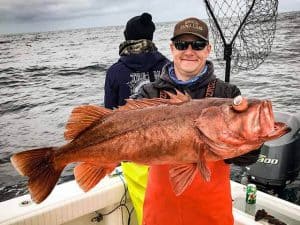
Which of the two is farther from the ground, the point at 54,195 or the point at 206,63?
the point at 206,63

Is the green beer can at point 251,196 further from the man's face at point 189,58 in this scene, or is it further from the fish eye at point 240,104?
Result: the fish eye at point 240,104

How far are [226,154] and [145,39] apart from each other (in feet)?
9.19

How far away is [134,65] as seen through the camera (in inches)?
173

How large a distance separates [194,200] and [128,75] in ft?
6.40

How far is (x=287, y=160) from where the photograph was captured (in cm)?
523

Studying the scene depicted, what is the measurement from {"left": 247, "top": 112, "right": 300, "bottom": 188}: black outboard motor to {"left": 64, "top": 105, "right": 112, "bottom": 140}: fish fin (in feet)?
11.4

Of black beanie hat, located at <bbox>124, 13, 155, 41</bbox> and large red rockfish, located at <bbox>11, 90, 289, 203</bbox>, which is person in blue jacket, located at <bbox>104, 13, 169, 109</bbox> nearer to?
black beanie hat, located at <bbox>124, 13, 155, 41</bbox>

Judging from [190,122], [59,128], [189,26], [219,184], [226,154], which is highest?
[189,26]

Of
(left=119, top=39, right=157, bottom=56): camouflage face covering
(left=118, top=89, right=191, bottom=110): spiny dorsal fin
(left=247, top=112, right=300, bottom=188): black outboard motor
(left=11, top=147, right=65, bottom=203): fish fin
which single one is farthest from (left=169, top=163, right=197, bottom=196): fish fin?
(left=247, top=112, right=300, bottom=188): black outboard motor

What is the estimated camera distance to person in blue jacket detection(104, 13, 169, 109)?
4.33 m

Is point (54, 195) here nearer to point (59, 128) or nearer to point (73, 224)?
point (73, 224)

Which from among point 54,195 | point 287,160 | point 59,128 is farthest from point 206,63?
point 59,128

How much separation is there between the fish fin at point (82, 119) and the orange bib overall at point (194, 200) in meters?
0.83

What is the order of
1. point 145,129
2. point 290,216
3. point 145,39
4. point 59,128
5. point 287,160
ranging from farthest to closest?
point 59,128 < point 287,160 < point 145,39 < point 290,216 < point 145,129
